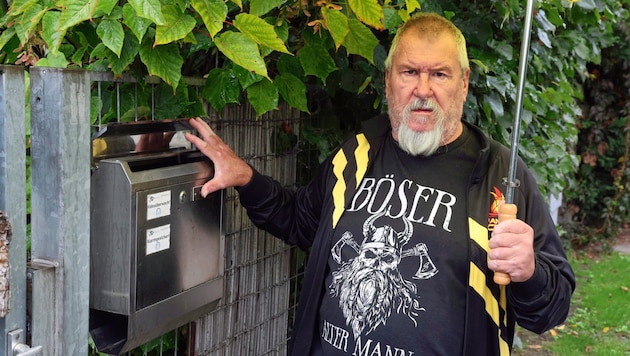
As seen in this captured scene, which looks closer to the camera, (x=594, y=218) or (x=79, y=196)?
(x=79, y=196)

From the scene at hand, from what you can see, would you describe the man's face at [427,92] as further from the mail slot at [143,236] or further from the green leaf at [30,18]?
the green leaf at [30,18]

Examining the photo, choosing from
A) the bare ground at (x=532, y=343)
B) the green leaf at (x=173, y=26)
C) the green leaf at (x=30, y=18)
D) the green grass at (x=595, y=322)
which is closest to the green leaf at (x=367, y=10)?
the green leaf at (x=173, y=26)

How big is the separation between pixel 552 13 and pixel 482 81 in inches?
19.5

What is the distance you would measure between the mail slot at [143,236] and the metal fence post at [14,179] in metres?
0.24

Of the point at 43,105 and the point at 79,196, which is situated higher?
the point at 43,105

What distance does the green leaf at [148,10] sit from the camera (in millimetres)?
1528

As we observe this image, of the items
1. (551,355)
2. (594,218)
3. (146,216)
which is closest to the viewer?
(146,216)

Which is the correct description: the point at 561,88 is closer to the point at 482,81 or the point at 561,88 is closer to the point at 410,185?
the point at 482,81

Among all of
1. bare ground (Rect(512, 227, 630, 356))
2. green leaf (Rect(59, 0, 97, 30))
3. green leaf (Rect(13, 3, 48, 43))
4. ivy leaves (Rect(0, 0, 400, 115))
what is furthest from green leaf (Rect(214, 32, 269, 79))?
bare ground (Rect(512, 227, 630, 356))

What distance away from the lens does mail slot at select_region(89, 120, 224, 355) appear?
5.70 ft

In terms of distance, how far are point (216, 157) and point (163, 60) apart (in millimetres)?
440

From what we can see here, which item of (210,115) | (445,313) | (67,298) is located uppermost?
(210,115)

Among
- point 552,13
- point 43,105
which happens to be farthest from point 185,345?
point 552,13

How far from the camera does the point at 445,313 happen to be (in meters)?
2.06
